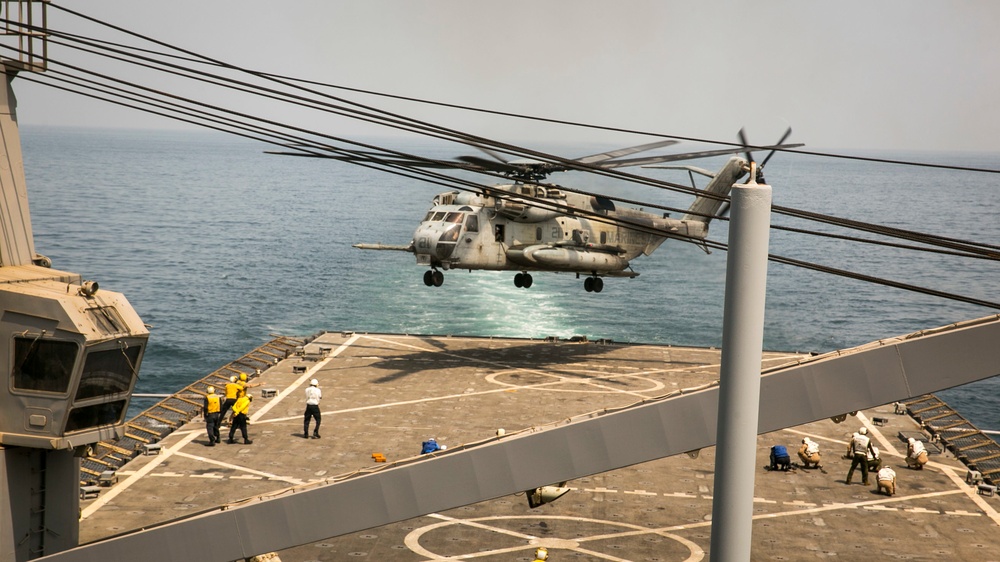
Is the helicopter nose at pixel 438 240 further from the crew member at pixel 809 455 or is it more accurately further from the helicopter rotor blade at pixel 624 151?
the crew member at pixel 809 455

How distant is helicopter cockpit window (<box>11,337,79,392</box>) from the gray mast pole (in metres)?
13.7

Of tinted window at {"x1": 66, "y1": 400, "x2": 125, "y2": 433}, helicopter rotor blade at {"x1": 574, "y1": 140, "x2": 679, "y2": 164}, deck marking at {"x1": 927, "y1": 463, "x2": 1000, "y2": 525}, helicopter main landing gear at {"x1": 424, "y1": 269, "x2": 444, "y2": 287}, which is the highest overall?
helicopter rotor blade at {"x1": 574, "y1": 140, "x2": 679, "y2": 164}

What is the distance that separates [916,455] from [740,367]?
25.5 meters

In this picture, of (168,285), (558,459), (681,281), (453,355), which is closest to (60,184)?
(168,285)

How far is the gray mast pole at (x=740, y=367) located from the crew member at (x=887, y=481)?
73.0 feet

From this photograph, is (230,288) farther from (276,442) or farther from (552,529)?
(552,529)

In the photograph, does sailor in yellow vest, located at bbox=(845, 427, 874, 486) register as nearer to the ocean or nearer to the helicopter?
the helicopter

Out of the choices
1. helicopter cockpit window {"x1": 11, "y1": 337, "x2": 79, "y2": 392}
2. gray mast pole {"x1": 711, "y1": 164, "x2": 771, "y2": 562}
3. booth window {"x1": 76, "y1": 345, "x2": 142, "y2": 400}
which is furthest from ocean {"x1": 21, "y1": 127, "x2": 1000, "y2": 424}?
gray mast pole {"x1": 711, "y1": 164, "x2": 771, "y2": 562}

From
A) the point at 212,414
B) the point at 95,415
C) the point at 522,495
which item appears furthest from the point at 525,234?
the point at 95,415

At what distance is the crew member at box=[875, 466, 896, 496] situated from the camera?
27.4m

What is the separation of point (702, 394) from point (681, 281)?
95.9 metres

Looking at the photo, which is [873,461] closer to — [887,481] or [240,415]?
[887,481]

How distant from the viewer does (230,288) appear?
3912 inches

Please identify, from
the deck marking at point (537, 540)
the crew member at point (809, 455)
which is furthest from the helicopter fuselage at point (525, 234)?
the deck marking at point (537, 540)
